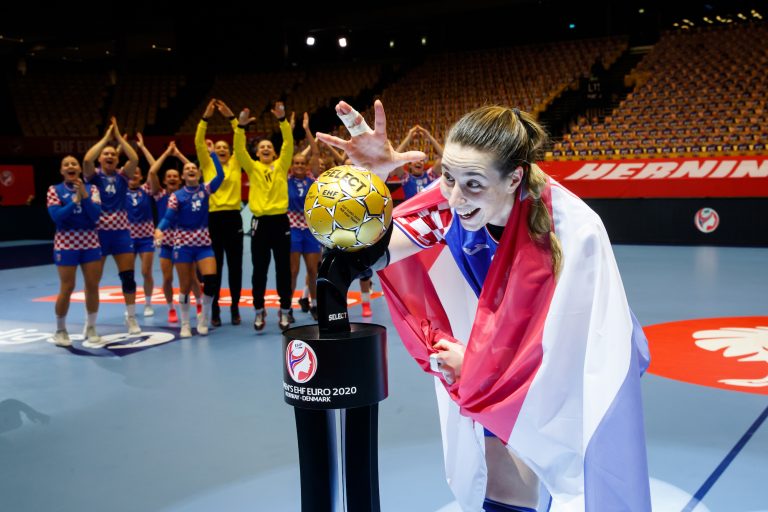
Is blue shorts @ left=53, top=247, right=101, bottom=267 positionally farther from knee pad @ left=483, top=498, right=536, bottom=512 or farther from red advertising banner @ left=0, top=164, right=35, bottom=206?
red advertising banner @ left=0, top=164, right=35, bottom=206

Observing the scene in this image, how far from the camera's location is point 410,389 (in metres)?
4.62

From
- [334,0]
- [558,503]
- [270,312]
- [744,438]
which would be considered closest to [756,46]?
[334,0]

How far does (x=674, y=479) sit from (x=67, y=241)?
5.09 metres

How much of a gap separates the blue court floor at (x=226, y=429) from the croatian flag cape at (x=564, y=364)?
4.25 ft

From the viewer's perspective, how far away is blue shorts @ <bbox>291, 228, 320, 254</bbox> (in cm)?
717

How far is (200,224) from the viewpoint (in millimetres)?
6590

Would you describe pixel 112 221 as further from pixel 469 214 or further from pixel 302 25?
pixel 302 25

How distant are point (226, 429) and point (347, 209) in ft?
8.71

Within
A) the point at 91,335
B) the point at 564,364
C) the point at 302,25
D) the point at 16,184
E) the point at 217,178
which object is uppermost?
the point at 302,25

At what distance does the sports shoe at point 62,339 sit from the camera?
20.3 feet

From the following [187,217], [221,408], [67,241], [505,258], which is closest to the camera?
[505,258]

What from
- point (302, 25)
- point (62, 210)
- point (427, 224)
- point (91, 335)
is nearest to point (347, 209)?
point (427, 224)

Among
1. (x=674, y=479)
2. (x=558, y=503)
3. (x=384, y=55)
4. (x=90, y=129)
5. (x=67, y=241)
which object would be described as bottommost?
(x=674, y=479)

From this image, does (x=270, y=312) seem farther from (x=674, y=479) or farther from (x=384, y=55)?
(x=384, y=55)
